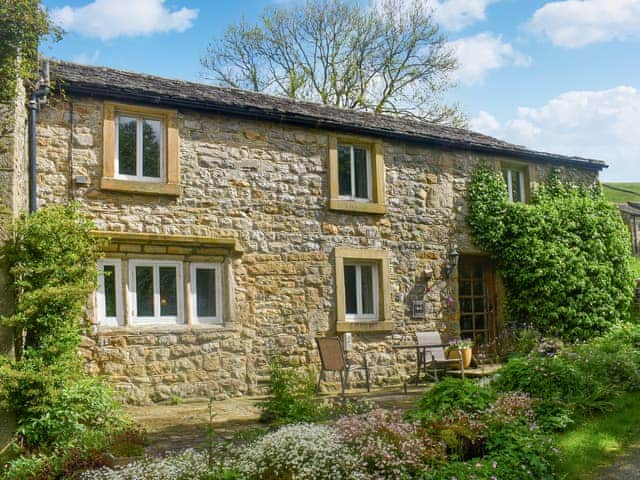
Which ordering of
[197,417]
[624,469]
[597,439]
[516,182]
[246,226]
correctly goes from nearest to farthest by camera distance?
[624,469], [597,439], [197,417], [246,226], [516,182]

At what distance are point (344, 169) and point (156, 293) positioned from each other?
14.7 ft

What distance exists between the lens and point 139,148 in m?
10.8

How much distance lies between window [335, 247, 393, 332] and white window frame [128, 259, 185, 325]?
3016 millimetres

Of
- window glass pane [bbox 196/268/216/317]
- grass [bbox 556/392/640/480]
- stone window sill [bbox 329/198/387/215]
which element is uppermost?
stone window sill [bbox 329/198/387/215]

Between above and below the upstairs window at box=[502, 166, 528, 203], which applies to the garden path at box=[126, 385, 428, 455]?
below

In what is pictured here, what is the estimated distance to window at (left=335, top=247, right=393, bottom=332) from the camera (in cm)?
1240

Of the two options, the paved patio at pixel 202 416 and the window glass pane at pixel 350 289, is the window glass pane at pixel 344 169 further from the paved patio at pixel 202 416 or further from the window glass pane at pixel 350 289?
the paved patio at pixel 202 416

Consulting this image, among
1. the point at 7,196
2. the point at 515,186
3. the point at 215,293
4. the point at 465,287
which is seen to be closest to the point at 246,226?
the point at 215,293

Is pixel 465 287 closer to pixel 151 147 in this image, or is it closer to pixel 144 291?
pixel 144 291

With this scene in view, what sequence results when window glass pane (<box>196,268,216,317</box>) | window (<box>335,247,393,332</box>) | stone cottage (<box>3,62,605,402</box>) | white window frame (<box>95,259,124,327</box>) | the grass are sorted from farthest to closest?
window (<box>335,247,393,332</box>) < window glass pane (<box>196,268,216,317</box>) < stone cottage (<box>3,62,605,402</box>) < white window frame (<box>95,259,124,327</box>) < the grass

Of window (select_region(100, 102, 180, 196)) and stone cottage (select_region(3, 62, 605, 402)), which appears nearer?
stone cottage (select_region(3, 62, 605, 402))

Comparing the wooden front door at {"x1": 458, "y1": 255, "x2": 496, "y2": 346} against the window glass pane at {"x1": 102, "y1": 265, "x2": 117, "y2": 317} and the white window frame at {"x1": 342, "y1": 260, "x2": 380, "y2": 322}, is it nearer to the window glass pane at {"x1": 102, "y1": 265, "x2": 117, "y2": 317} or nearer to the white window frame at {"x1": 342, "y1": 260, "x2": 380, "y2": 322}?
the white window frame at {"x1": 342, "y1": 260, "x2": 380, "y2": 322}

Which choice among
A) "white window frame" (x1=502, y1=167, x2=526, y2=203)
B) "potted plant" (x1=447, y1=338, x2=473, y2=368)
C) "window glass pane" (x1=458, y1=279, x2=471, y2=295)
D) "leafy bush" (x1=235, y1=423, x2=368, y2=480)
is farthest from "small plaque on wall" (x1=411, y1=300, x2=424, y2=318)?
"leafy bush" (x1=235, y1=423, x2=368, y2=480)

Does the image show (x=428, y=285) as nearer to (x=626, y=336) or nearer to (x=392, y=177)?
(x=392, y=177)
